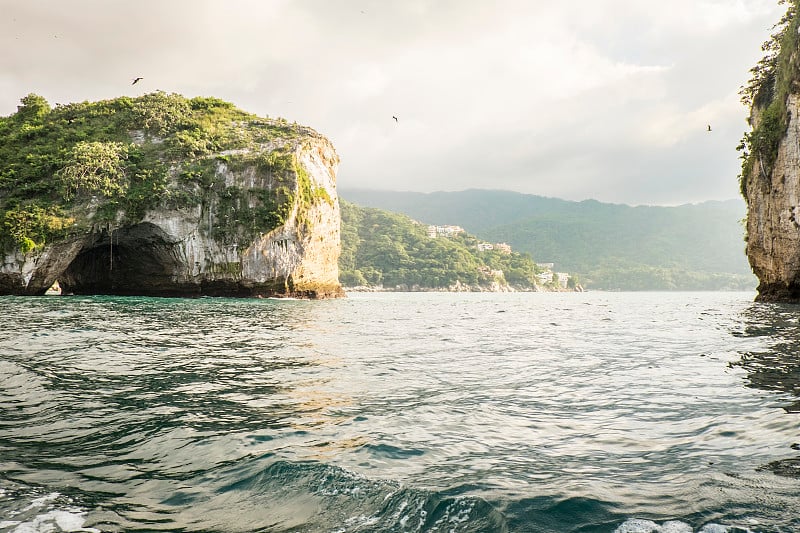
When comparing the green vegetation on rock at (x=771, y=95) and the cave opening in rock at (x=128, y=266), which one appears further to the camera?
the cave opening in rock at (x=128, y=266)

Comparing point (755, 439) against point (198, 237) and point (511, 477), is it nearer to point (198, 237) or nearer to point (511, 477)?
point (511, 477)

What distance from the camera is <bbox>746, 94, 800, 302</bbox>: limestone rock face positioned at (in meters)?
24.3

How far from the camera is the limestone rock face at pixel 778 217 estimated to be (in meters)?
24.3

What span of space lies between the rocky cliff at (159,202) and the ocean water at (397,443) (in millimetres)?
28471

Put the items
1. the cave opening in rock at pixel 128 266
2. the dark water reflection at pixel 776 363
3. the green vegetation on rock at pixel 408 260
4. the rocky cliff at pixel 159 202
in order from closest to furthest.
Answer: the dark water reflection at pixel 776 363 → the rocky cliff at pixel 159 202 → the cave opening in rock at pixel 128 266 → the green vegetation on rock at pixel 408 260

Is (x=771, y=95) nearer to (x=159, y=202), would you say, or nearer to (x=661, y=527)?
(x=661, y=527)

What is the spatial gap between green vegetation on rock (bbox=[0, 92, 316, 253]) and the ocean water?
28720 millimetres

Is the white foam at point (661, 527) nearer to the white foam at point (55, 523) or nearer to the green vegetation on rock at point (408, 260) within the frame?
the white foam at point (55, 523)

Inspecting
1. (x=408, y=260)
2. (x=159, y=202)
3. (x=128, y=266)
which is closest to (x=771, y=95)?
(x=159, y=202)

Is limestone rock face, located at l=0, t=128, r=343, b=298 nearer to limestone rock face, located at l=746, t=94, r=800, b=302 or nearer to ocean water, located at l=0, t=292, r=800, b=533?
ocean water, located at l=0, t=292, r=800, b=533

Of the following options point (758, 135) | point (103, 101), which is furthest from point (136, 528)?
point (103, 101)

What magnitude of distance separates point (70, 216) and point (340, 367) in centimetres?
3311

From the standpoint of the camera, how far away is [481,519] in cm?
287

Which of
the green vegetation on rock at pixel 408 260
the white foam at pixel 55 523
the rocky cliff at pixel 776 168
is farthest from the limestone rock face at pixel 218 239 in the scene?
the green vegetation on rock at pixel 408 260
